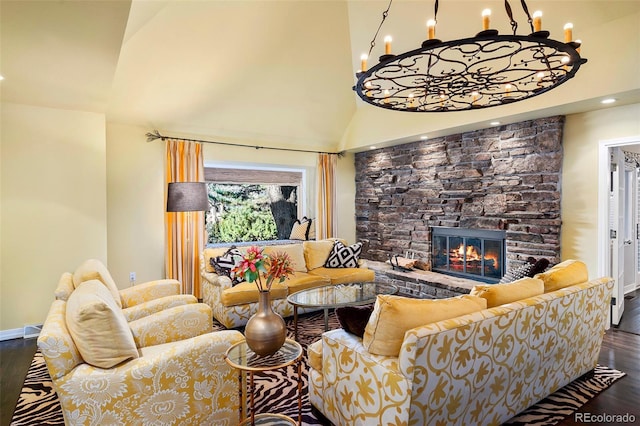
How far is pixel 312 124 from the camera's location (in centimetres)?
585

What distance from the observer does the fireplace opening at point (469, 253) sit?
4.72m

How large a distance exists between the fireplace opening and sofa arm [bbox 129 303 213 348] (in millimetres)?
3816

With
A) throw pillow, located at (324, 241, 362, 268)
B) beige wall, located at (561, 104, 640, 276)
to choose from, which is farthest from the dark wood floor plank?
beige wall, located at (561, 104, 640, 276)

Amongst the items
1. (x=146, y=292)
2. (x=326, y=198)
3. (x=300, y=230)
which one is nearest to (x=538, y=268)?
(x=146, y=292)

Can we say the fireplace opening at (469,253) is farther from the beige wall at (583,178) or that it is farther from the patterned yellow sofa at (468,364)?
the patterned yellow sofa at (468,364)

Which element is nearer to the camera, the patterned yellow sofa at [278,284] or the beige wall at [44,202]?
the beige wall at [44,202]

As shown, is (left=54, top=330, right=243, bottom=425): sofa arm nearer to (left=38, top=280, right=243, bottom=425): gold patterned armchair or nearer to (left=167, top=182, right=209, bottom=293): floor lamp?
(left=38, top=280, right=243, bottom=425): gold patterned armchair

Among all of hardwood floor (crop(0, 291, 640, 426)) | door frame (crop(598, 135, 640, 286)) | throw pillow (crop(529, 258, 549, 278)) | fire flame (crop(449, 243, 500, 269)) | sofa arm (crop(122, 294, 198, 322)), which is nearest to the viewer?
hardwood floor (crop(0, 291, 640, 426))

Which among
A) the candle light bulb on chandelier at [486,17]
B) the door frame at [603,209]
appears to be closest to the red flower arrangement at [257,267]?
the candle light bulb on chandelier at [486,17]

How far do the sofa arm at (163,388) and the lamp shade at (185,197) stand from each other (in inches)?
92.1

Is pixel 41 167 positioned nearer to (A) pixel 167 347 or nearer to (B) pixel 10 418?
(B) pixel 10 418

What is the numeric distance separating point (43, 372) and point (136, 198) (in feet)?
7.63

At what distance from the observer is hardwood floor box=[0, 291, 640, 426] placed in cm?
232
